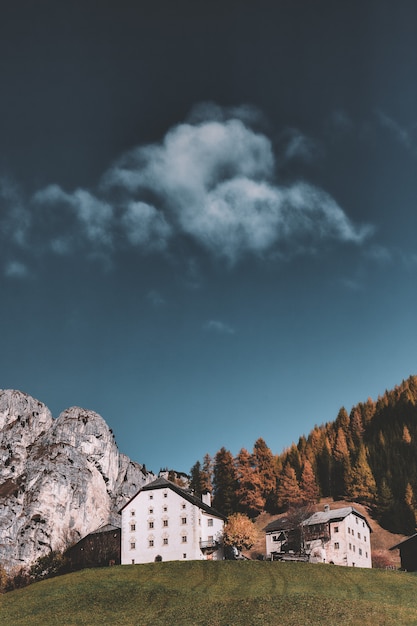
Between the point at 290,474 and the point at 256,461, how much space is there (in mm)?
7498

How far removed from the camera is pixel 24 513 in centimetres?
13925

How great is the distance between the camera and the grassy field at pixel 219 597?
164 feet

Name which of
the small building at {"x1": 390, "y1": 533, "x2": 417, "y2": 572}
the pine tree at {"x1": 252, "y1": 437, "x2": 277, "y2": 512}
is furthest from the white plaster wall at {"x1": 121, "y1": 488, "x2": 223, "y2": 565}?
the pine tree at {"x1": 252, "y1": 437, "x2": 277, "y2": 512}

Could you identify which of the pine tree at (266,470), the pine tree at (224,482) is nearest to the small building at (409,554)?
the pine tree at (266,470)

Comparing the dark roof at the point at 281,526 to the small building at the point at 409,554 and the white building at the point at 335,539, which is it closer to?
the white building at the point at 335,539

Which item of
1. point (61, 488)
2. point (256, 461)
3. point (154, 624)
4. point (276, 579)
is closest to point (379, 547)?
point (256, 461)

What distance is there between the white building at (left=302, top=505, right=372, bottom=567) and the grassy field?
43.5 ft

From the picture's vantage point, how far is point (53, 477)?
145 m

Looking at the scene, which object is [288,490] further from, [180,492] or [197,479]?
[180,492]

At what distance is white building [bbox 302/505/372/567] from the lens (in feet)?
263

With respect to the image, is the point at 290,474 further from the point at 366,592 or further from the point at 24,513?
the point at 366,592

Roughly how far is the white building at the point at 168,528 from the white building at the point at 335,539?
1189 centimetres

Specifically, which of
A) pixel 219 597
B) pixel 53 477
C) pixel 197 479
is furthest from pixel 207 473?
pixel 219 597

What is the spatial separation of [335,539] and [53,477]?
82.2 meters
